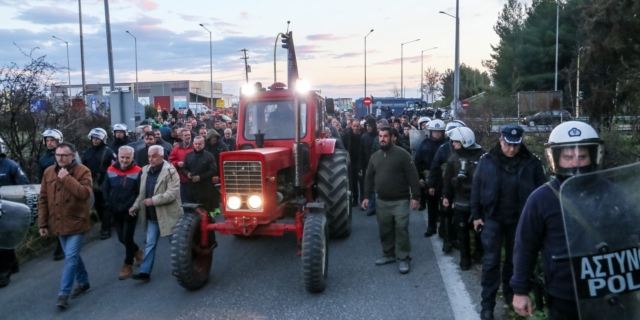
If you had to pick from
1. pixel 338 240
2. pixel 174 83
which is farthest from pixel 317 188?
pixel 174 83

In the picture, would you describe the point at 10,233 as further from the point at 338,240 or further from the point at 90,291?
the point at 338,240

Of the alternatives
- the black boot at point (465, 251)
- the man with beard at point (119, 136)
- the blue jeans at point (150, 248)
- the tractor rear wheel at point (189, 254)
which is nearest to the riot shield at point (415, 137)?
the black boot at point (465, 251)

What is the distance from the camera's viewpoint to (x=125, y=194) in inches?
265

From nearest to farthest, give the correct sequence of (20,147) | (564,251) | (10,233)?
(564,251), (10,233), (20,147)

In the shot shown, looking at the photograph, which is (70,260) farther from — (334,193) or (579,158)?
(579,158)

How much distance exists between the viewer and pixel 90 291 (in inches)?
252

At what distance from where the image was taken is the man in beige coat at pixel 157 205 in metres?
6.56

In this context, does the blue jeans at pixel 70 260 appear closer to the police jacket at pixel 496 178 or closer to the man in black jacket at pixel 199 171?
the man in black jacket at pixel 199 171

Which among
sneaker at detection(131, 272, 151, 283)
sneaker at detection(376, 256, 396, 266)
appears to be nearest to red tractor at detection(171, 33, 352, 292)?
sneaker at detection(131, 272, 151, 283)

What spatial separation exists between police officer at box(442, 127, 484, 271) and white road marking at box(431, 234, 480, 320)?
23cm

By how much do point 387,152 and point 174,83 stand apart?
87192 millimetres

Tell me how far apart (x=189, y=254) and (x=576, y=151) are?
4.22 meters

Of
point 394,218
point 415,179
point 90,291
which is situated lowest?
point 90,291

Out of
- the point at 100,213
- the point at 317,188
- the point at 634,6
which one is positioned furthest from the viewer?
the point at 634,6
